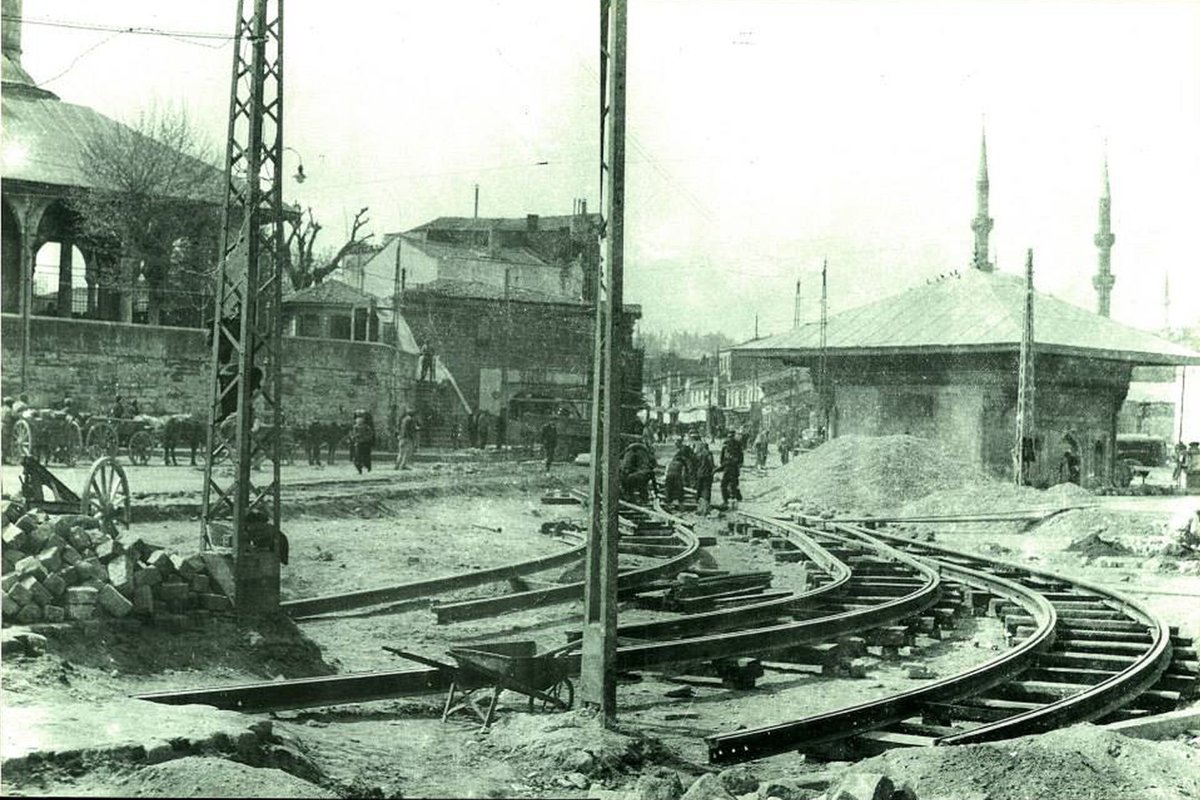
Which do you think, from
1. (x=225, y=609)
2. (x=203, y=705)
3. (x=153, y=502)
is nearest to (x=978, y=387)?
(x=153, y=502)

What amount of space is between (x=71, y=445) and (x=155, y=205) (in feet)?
26.1

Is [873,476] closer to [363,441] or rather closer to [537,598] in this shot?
[363,441]

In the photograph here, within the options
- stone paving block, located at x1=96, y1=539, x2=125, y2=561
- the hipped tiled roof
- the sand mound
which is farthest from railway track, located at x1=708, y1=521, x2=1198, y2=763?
the hipped tiled roof

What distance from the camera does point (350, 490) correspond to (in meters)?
19.7

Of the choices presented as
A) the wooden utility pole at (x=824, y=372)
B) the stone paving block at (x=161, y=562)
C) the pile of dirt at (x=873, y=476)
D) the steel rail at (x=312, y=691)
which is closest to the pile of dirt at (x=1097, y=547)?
the pile of dirt at (x=873, y=476)

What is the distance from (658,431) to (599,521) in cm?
4032

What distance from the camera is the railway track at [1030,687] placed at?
6328 millimetres

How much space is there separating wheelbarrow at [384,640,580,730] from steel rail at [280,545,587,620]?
267 centimetres

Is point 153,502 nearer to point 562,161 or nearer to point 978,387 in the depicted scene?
point 562,161

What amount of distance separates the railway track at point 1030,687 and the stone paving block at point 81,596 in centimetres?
461

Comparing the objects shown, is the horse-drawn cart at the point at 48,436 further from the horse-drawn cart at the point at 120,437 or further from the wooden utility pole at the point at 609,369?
the wooden utility pole at the point at 609,369

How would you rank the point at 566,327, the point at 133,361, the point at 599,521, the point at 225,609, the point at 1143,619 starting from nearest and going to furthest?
1. the point at 599,521
2. the point at 225,609
3. the point at 1143,619
4. the point at 133,361
5. the point at 566,327

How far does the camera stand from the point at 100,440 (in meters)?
19.3

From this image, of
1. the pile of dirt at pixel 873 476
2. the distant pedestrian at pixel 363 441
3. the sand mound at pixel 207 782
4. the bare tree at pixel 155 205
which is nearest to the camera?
the sand mound at pixel 207 782
